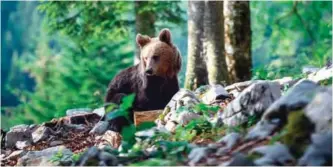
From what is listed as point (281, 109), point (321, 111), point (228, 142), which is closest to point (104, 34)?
point (228, 142)

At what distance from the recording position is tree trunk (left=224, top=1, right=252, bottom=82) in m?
10.5

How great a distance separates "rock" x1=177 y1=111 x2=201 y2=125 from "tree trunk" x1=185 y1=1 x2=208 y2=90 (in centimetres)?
498

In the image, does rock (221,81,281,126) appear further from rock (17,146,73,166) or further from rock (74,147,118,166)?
rock (17,146,73,166)

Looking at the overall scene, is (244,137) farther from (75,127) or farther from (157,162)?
(75,127)

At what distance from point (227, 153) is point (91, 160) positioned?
0.77 m

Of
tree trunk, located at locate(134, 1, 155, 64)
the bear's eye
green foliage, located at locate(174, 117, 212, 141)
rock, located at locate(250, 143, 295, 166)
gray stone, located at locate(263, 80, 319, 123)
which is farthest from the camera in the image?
tree trunk, located at locate(134, 1, 155, 64)

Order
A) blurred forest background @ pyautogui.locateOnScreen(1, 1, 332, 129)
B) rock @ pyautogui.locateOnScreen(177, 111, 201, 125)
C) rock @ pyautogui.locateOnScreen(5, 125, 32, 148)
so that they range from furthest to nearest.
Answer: blurred forest background @ pyautogui.locateOnScreen(1, 1, 332, 129)
rock @ pyautogui.locateOnScreen(5, 125, 32, 148)
rock @ pyautogui.locateOnScreen(177, 111, 201, 125)

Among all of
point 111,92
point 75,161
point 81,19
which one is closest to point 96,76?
point 81,19

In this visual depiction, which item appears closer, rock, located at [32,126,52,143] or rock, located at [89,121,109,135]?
rock, located at [32,126,52,143]

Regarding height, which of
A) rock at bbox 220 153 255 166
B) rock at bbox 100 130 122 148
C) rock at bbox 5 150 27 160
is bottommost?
rock at bbox 5 150 27 160

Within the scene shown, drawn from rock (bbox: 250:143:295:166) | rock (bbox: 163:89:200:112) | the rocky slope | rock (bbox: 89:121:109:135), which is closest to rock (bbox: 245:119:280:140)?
the rocky slope

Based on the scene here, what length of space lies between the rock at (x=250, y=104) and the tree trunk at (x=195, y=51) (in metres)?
5.99

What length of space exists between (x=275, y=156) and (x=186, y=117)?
6.43 feet

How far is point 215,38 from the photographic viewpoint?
10641mm
